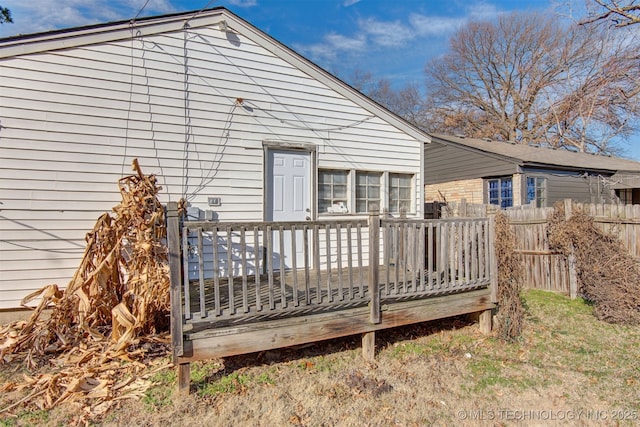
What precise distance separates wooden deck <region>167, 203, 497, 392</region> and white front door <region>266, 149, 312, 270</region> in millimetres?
740

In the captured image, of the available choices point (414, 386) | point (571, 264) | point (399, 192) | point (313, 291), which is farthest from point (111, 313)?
point (571, 264)

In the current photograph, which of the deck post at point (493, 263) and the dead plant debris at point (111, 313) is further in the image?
the deck post at point (493, 263)

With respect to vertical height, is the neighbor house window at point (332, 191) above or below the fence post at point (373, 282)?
above

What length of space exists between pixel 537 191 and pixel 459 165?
269cm

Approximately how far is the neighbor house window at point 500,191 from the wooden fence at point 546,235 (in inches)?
192

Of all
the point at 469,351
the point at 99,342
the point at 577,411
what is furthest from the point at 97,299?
the point at 577,411

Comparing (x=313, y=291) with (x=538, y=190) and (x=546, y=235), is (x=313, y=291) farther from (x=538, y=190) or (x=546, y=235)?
(x=538, y=190)

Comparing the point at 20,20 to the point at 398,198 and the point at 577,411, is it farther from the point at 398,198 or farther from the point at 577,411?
the point at 577,411

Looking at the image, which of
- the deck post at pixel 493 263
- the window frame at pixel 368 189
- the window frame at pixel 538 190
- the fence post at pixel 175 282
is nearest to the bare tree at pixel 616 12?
the window frame at pixel 538 190

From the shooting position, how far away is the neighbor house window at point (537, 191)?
11.7m

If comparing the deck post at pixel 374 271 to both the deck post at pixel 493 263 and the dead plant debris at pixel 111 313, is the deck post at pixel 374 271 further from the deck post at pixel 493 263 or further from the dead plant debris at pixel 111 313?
the dead plant debris at pixel 111 313

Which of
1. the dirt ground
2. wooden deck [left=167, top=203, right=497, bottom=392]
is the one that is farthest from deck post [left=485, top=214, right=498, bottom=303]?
the dirt ground

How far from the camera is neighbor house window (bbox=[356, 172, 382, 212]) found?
21.6ft

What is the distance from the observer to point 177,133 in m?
5.20
